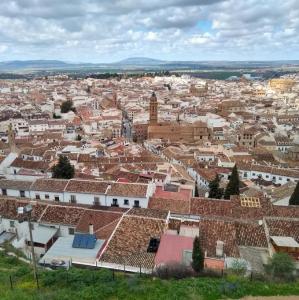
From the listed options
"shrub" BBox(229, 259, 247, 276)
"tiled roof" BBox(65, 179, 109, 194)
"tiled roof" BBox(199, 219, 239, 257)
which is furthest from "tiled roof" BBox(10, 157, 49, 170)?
"shrub" BBox(229, 259, 247, 276)

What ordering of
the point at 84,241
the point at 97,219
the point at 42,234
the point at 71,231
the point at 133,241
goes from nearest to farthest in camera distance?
1. the point at 133,241
2. the point at 84,241
3. the point at 42,234
4. the point at 97,219
5. the point at 71,231

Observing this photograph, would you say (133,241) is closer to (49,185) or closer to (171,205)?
(171,205)

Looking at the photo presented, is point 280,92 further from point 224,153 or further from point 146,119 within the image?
point 224,153

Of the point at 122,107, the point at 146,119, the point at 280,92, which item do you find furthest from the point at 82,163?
the point at 280,92

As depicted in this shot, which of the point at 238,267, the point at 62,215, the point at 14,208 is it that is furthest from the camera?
the point at 14,208

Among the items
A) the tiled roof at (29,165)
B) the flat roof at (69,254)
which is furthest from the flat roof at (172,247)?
the tiled roof at (29,165)

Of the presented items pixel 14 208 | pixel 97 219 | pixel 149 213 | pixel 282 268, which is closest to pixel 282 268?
pixel 282 268

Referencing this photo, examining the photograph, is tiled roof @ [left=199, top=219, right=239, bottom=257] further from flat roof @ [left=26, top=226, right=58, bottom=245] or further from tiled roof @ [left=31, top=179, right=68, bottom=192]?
tiled roof @ [left=31, top=179, right=68, bottom=192]
